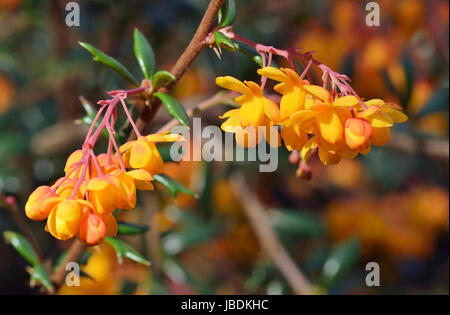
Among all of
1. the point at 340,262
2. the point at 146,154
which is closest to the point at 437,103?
the point at 340,262

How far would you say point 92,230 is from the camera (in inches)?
26.0

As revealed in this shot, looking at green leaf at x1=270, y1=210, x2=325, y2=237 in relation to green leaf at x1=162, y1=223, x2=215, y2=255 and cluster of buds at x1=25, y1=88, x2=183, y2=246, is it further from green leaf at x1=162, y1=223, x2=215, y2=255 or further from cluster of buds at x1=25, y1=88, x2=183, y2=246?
cluster of buds at x1=25, y1=88, x2=183, y2=246

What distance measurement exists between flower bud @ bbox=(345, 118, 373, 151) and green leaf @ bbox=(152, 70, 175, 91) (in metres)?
0.25

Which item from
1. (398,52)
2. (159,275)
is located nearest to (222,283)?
(159,275)

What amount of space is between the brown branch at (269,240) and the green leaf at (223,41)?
2.22ft

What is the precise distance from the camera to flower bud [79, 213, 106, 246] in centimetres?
A: 66

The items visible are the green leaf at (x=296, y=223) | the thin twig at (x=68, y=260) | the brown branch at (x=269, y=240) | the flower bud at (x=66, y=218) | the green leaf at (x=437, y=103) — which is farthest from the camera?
the green leaf at (x=296, y=223)

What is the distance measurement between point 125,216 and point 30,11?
24.0 inches

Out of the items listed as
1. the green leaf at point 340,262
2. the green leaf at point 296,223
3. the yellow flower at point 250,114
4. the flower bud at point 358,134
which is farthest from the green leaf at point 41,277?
the green leaf at point 296,223

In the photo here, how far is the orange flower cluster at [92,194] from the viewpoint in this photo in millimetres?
655

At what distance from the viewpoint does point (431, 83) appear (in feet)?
5.66

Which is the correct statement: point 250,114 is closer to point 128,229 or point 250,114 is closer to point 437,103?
point 128,229

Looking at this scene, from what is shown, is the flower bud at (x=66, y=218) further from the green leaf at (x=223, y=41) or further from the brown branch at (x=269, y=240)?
the brown branch at (x=269, y=240)

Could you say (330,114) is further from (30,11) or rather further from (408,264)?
(408,264)
